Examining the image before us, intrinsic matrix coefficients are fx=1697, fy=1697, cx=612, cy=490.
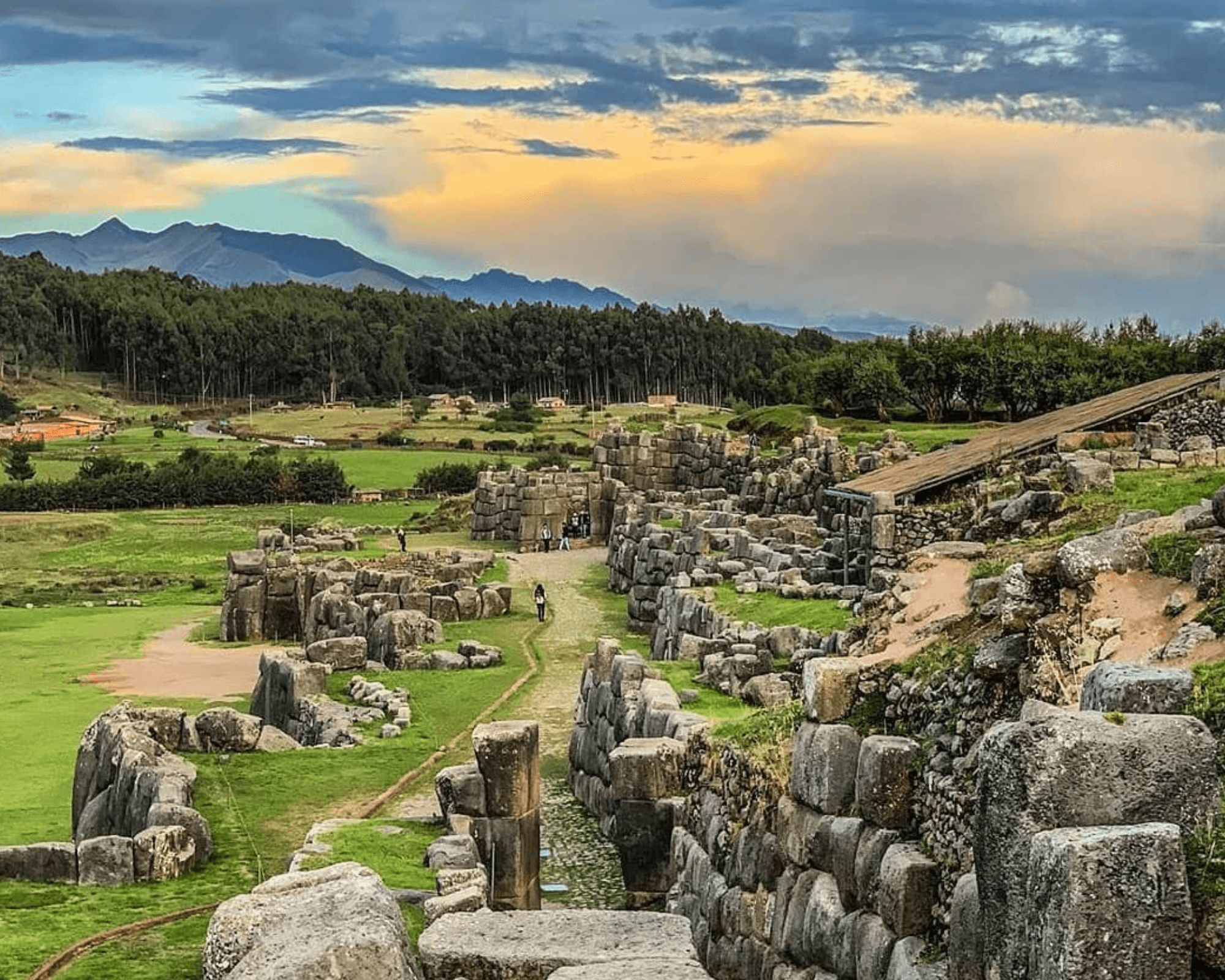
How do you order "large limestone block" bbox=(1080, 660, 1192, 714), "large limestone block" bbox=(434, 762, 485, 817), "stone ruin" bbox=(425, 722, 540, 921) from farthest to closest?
"large limestone block" bbox=(434, 762, 485, 817)
"stone ruin" bbox=(425, 722, 540, 921)
"large limestone block" bbox=(1080, 660, 1192, 714)

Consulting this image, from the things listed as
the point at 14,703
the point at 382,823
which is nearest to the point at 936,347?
the point at 14,703

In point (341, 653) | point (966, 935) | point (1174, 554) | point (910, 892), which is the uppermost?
point (1174, 554)

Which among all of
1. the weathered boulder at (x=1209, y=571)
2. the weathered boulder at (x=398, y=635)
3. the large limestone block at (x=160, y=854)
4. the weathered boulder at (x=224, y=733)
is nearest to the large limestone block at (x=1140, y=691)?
the weathered boulder at (x=1209, y=571)

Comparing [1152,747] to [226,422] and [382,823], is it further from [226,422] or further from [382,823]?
[226,422]

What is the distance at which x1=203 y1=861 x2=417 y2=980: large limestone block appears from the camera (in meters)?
10.7

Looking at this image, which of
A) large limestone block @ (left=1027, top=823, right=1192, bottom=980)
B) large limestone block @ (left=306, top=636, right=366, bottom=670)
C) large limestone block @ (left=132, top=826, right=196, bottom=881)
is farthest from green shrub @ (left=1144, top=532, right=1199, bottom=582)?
large limestone block @ (left=306, top=636, right=366, bottom=670)

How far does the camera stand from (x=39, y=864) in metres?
18.3

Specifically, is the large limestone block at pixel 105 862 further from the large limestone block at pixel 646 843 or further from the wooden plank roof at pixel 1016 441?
the wooden plank roof at pixel 1016 441

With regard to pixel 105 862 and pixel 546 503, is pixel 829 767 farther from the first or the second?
pixel 546 503

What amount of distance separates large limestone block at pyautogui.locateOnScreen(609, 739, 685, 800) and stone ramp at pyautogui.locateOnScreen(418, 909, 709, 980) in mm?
6584

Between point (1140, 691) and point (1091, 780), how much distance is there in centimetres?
90

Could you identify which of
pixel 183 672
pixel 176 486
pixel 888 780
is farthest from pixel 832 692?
pixel 176 486

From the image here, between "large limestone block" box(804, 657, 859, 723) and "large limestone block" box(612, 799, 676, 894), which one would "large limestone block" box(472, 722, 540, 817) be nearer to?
"large limestone block" box(612, 799, 676, 894)

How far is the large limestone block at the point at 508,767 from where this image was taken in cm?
1936
